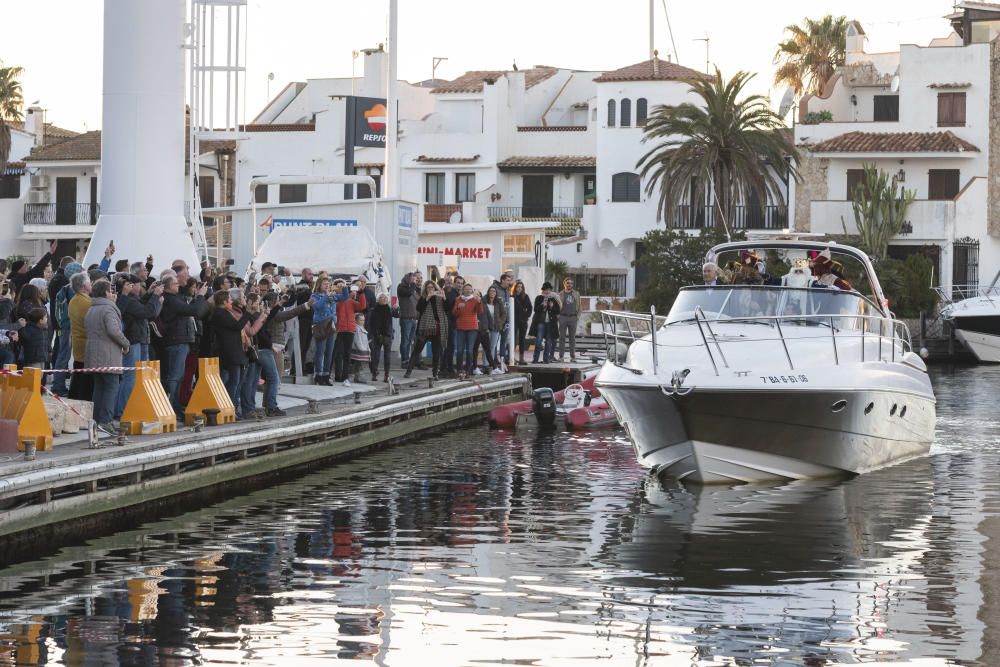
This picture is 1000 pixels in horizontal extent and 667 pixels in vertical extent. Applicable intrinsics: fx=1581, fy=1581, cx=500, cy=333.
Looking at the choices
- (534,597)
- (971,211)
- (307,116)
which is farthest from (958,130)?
(534,597)

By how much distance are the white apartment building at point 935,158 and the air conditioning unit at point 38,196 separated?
3295cm

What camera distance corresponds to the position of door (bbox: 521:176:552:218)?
6931cm

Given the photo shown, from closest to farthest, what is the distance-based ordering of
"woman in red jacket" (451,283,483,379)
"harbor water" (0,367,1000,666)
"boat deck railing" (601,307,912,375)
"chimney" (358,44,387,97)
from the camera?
"harbor water" (0,367,1000,666)
"boat deck railing" (601,307,912,375)
"woman in red jacket" (451,283,483,379)
"chimney" (358,44,387,97)

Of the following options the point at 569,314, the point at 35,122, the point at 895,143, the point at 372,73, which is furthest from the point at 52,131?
the point at 569,314

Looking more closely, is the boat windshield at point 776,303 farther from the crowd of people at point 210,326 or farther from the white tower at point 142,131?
the white tower at point 142,131

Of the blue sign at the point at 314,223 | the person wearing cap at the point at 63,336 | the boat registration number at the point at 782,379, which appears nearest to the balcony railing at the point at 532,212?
the blue sign at the point at 314,223

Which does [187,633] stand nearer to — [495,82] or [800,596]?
[800,596]

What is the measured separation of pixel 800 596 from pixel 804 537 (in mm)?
3023

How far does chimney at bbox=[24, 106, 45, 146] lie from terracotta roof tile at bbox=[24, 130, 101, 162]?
18.9ft

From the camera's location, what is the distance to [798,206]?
205 feet

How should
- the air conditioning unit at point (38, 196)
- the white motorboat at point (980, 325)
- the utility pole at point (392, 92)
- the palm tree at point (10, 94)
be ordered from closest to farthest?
the utility pole at point (392, 92)
the white motorboat at point (980, 325)
the air conditioning unit at point (38, 196)
the palm tree at point (10, 94)

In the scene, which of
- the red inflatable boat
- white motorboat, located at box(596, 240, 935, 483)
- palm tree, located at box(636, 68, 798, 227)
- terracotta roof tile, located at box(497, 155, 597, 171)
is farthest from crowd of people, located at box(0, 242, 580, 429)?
terracotta roof tile, located at box(497, 155, 597, 171)

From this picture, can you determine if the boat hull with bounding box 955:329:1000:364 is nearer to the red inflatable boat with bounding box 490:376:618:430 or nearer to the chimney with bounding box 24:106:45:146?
the red inflatable boat with bounding box 490:376:618:430

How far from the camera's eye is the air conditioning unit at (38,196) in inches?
2783
